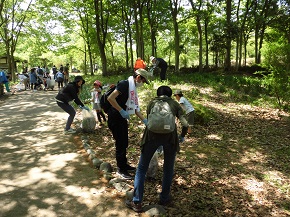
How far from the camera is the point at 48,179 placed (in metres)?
4.48

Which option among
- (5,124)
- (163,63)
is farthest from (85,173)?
(163,63)

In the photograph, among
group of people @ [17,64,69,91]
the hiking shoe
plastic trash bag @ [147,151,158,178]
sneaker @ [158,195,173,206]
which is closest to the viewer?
the hiking shoe

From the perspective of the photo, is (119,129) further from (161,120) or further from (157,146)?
(161,120)

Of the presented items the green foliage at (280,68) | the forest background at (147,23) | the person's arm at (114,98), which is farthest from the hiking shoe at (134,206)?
the forest background at (147,23)

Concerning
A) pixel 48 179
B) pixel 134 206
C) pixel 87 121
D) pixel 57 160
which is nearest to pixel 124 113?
pixel 134 206

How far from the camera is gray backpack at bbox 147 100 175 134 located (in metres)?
3.17

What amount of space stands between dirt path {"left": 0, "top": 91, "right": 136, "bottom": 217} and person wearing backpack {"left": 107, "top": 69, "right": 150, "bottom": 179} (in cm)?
78

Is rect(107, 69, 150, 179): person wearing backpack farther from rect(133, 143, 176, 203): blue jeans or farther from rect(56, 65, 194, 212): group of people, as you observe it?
rect(133, 143, 176, 203): blue jeans

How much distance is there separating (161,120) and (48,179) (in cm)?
261

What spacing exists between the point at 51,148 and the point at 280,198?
16.1 feet

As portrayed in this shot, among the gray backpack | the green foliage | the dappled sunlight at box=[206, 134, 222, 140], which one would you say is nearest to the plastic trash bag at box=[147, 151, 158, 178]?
the gray backpack

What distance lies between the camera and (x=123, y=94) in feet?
13.0

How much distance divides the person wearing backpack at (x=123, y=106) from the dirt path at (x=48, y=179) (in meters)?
0.78

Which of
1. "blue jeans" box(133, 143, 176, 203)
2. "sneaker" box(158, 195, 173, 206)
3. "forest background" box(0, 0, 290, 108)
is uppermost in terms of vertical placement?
"forest background" box(0, 0, 290, 108)
